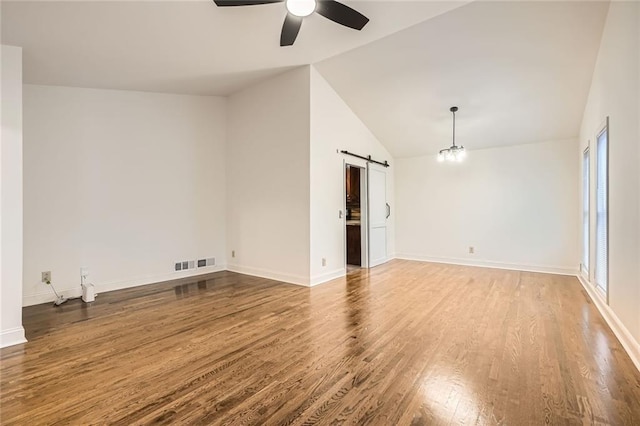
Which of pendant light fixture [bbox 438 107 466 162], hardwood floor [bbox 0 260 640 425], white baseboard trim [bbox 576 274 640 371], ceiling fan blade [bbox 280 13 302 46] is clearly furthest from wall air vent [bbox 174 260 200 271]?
white baseboard trim [bbox 576 274 640 371]

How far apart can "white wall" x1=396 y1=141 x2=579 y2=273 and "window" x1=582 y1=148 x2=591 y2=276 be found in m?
0.52

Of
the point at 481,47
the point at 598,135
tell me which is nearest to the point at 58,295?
the point at 481,47

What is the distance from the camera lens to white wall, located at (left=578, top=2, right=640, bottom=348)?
7.55 feet

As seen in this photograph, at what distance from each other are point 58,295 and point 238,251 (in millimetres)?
2491

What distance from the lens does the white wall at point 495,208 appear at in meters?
5.37

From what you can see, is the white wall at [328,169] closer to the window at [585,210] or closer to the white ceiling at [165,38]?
the white ceiling at [165,38]

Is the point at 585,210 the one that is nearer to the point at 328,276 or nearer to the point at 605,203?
the point at 605,203

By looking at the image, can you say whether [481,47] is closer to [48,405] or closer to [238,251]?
[238,251]

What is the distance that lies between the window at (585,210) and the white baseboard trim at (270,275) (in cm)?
425

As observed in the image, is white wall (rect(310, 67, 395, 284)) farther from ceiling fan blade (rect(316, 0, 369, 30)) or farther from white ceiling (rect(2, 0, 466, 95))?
ceiling fan blade (rect(316, 0, 369, 30))

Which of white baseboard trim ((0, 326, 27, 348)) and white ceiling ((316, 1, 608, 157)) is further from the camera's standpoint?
white ceiling ((316, 1, 608, 157))

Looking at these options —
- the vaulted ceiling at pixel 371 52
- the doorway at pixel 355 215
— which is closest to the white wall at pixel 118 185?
the vaulted ceiling at pixel 371 52

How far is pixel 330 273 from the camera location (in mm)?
4867

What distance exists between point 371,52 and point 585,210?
13.4ft
